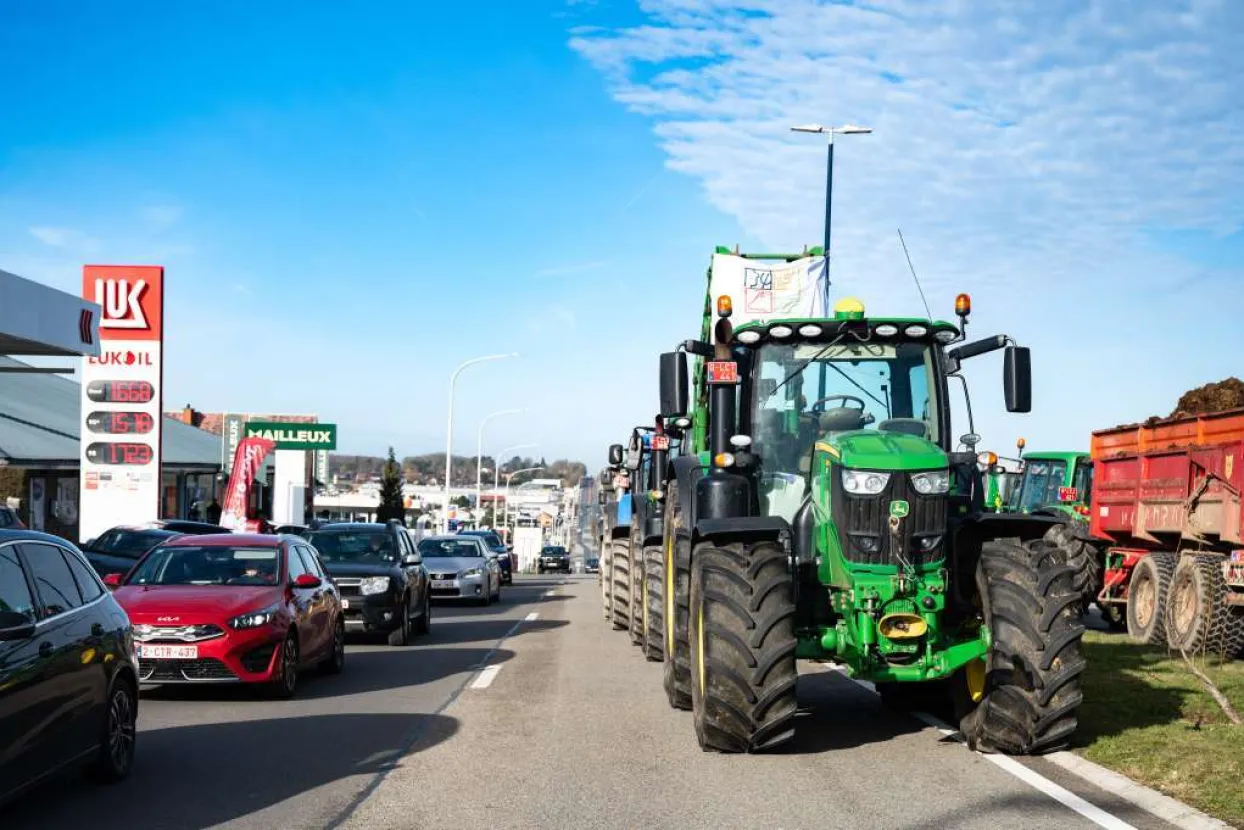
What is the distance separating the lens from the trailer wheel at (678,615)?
11.6 meters

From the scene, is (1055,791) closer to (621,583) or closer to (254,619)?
(254,619)

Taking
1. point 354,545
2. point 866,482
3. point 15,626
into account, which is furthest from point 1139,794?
point 354,545

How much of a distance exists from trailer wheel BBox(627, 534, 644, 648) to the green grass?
579 centimetres

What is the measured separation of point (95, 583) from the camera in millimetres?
8844

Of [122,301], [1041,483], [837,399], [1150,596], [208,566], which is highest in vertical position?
[122,301]

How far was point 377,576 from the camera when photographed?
18.8m

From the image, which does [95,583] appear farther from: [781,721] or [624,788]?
[781,721]

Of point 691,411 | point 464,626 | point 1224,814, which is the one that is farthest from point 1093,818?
point 464,626

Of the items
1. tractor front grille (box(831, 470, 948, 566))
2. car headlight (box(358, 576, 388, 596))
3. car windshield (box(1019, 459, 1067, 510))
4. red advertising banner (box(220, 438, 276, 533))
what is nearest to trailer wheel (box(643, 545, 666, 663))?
car headlight (box(358, 576, 388, 596))

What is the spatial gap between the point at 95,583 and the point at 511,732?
3.47 metres

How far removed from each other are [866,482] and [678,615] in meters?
2.58

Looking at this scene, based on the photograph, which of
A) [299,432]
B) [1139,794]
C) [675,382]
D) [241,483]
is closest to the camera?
[1139,794]

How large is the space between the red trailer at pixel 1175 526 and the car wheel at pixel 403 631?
9.54 meters

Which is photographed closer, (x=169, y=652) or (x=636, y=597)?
(x=169, y=652)
